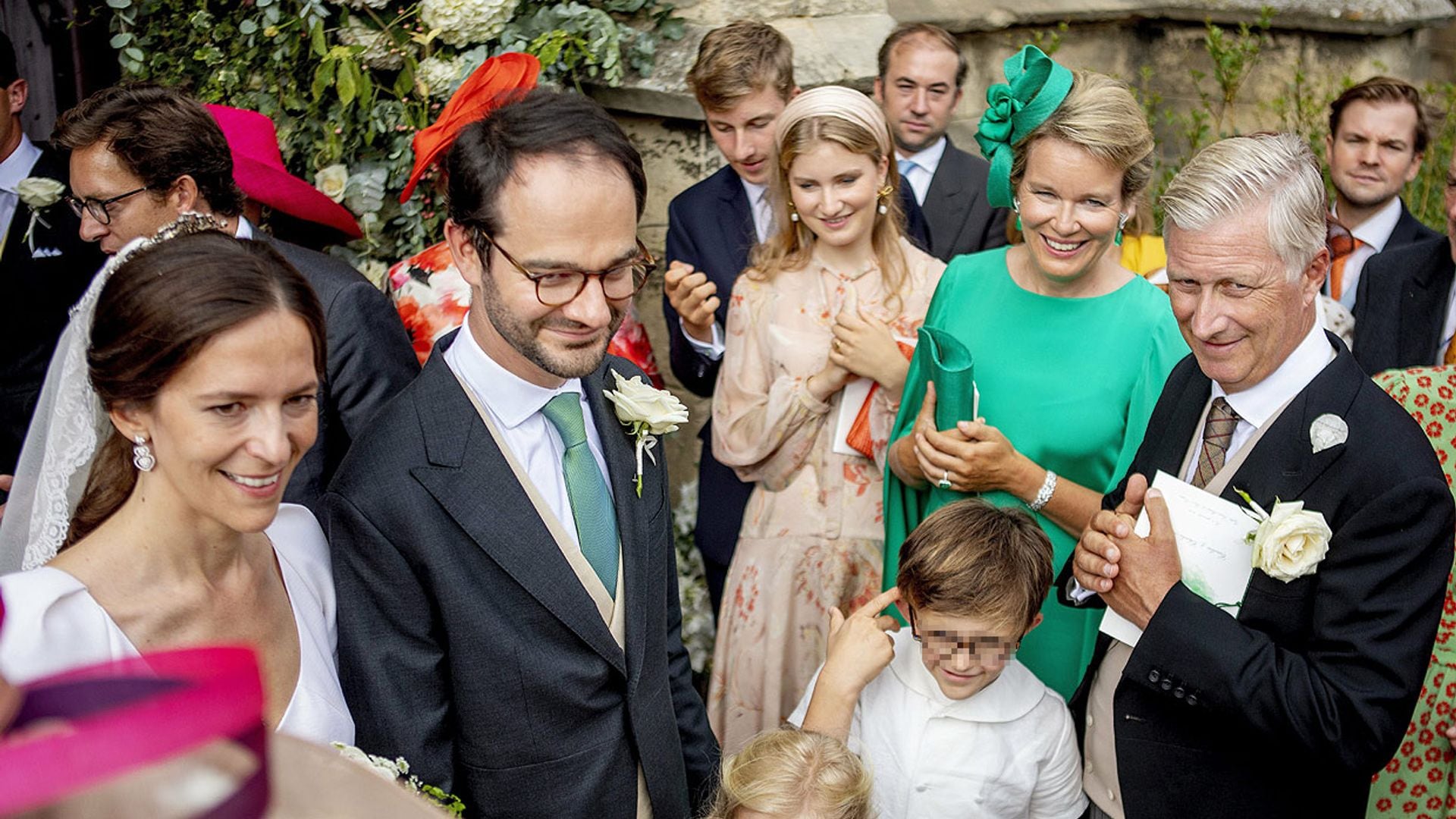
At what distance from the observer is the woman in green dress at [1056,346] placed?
2959 mm

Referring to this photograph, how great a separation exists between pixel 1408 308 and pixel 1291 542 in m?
2.37

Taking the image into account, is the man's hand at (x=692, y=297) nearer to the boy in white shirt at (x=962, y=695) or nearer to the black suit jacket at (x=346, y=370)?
the black suit jacket at (x=346, y=370)

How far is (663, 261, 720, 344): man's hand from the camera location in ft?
12.5

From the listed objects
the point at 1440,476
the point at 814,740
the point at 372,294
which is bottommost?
the point at 814,740

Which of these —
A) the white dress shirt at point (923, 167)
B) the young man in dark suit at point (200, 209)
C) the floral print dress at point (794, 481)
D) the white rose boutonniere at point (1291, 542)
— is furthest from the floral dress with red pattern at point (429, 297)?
the white rose boutonniere at point (1291, 542)

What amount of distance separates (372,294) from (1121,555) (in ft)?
6.21

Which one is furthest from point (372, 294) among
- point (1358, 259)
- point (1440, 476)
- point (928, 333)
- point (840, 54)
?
point (1358, 259)

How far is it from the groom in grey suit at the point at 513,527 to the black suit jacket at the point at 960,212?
2468 mm

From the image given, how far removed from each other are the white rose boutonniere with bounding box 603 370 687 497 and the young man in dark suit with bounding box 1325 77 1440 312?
10.6 feet

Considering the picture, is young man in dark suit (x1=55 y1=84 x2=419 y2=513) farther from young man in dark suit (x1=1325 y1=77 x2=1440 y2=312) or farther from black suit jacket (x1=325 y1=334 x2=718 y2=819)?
young man in dark suit (x1=1325 y1=77 x2=1440 y2=312)

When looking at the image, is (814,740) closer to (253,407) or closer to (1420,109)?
(253,407)

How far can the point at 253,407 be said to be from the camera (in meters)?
1.90

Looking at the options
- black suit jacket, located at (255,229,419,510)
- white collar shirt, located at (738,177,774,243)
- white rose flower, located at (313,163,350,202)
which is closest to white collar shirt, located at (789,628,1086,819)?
black suit jacket, located at (255,229,419,510)

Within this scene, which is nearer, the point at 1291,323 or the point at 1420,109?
the point at 1291,323
